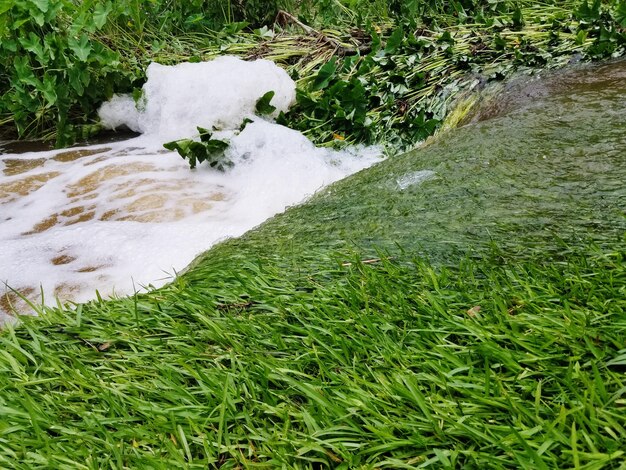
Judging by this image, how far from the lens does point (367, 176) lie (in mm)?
3699

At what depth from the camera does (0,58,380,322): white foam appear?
359cm

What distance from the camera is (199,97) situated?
6.04m

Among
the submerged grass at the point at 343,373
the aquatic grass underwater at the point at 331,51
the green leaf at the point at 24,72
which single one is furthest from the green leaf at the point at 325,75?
the submerged grass at the point at 343,373

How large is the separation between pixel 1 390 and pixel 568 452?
1.70 m

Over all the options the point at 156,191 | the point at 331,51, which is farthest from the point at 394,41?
the point at 156,191

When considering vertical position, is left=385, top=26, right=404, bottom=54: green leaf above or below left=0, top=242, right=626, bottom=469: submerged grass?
above

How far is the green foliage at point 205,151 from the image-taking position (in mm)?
4910

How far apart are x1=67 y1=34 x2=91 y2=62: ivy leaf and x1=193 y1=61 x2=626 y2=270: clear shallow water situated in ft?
10.9

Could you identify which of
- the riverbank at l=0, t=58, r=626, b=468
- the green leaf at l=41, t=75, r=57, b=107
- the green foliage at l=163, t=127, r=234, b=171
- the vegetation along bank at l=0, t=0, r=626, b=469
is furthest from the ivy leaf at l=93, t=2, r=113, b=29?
the riverbank at l=0, t=58, r=626, b=468

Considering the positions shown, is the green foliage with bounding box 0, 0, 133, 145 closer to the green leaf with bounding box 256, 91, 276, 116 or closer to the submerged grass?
the green leaf with bounding box 256, 91, 276, 116

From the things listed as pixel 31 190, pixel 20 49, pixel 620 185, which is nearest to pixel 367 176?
pixel 620 185

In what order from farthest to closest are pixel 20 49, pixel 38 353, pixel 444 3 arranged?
pixel 444 3, pixel 20 49, pixel 38 353

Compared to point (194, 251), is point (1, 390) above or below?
above

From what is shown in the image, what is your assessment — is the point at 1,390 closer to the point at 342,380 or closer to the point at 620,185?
the point at 342,380
